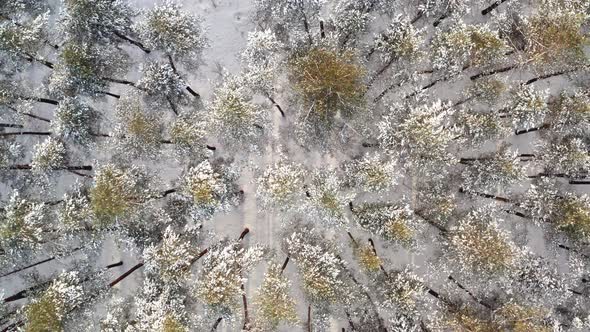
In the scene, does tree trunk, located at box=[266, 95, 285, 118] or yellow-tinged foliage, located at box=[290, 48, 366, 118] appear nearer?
yellow-tinged foliage, located at box=[290, 48, 366, 118]

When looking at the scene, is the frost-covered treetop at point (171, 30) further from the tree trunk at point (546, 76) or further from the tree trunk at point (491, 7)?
the tree trunk at point (546, 76)

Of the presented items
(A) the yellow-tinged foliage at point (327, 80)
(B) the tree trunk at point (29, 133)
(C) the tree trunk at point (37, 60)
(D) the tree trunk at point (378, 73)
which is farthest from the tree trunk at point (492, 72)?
(B) the tree trunk at point (29, 133)

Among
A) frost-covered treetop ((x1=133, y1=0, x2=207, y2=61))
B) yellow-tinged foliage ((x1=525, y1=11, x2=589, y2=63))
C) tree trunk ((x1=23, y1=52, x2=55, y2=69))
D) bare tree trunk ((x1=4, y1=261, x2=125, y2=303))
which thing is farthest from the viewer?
tree trunk ((x1=23, y1=52, x2=55, y2=69))

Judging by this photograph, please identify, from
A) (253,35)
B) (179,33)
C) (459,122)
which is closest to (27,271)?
(179,33)

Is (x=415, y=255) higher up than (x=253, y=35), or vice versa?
(x=253, y=35)

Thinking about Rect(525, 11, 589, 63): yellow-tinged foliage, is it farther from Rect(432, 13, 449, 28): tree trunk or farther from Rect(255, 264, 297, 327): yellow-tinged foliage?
Rect(255, 264, 297, 327): yellow-tinged foliage

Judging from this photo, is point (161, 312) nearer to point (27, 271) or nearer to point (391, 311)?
point (27, 271)

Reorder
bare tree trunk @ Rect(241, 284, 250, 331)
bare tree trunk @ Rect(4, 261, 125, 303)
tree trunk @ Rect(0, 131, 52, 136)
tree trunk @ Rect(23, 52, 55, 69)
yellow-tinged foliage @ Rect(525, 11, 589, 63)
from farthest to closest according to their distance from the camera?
tree trunk @ Rect(0, 131, 52, 136) → tree trunk @ Rect(23, 52, 55, 69) → bare tree trunk @ Rect(4, 261, 125, 303) → bare tree trunk @ Rect(241, 284, 250, 331) → yellow-tinged foliage @ Rect(525, 11, 589, 63)

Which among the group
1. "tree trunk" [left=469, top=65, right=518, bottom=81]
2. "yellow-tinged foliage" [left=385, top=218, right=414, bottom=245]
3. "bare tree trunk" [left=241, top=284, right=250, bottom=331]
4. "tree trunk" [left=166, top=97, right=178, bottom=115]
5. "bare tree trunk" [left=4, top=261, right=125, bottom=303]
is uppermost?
"tree trunk" [left=166, top=97, right=178, bottom=115]

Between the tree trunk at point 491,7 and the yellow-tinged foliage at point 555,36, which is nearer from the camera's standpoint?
the yellow-tinged foliage at point 555,36

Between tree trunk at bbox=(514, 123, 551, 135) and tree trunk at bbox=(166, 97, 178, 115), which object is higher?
tree trunk at bbox=(166, 97, 178, 115)

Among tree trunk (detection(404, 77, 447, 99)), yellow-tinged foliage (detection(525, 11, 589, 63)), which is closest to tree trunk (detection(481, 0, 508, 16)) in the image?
yellow-tinged foliage (detection(525, 11, 589, 63))
